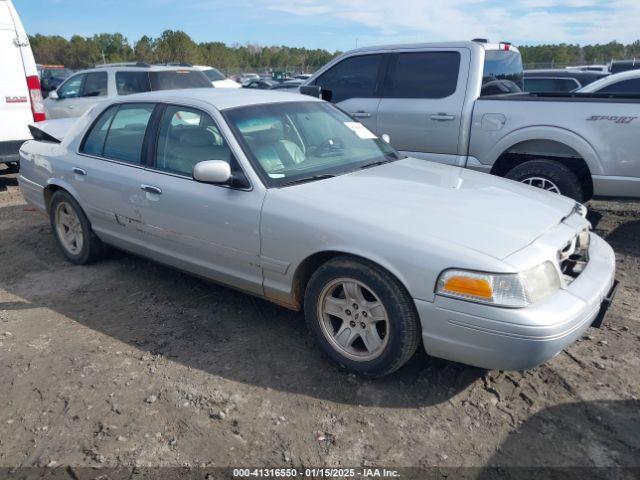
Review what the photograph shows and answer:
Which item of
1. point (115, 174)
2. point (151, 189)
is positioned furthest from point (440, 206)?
point (115, 174)

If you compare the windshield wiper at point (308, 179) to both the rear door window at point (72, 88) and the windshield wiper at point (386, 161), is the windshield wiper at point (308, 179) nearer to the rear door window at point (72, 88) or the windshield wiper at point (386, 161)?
the windshield wiper at point (386, 161)

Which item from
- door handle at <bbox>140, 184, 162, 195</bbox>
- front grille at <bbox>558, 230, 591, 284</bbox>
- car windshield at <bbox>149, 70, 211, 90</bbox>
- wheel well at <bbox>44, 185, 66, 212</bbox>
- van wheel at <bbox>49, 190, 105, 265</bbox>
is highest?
car windshield at <bbox>149, 70, 211, 90</bbox>

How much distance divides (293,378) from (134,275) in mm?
2240

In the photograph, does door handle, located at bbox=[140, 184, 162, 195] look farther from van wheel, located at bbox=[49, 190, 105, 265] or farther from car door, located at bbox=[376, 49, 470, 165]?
car door, located at bbox=[376, 49, 470, 165]

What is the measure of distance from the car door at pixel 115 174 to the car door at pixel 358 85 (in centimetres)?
273

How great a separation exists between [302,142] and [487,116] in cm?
261

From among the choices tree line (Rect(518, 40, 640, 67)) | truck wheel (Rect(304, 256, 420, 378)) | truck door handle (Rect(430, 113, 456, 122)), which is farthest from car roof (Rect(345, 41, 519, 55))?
tree line (Rect(518, 40, 640, 67))

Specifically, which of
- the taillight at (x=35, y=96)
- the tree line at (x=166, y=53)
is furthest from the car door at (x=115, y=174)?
the tree line at (x=166, y=53)

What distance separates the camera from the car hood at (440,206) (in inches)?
113

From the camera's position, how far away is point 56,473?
2572 millimetres

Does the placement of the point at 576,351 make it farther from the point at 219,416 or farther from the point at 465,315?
the point at 219,416

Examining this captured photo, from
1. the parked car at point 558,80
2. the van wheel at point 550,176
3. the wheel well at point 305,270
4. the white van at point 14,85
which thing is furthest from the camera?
the parked car at point 558,80

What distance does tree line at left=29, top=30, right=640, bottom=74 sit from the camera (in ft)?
141

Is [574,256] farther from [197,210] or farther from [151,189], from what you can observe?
[151,189]
